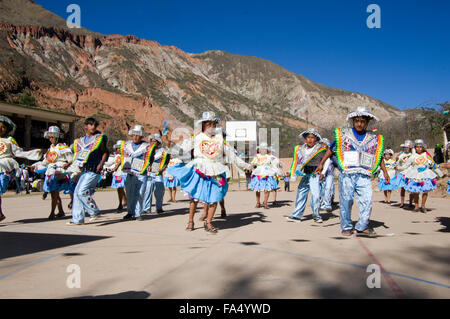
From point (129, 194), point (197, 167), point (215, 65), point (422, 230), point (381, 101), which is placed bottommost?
point (422, 230)

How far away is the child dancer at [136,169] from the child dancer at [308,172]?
330cm

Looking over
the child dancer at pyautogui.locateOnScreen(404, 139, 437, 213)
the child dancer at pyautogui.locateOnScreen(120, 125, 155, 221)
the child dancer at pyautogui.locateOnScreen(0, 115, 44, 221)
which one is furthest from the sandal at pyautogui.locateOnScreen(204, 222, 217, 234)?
the child dancer at pyautogui.locateOnScreen(404, 139, 437, 213)

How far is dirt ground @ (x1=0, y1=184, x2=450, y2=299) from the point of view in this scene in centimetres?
323

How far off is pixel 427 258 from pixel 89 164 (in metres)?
6.17

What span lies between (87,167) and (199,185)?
2477 mm

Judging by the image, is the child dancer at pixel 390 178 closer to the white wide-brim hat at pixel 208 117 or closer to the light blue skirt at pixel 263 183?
the light blue skirt at pixel 263 183

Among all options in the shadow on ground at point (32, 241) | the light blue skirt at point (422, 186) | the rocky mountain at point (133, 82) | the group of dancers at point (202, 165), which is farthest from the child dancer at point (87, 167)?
the rocky mountain at point (133, 82)

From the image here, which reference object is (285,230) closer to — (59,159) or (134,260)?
(134,260)

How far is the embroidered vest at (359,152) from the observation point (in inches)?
240

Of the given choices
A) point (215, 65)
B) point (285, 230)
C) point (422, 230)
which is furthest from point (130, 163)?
point (215, 65)

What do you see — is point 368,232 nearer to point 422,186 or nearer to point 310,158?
point 310,158

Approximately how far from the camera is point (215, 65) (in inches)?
7830

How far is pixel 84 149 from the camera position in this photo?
297 inches

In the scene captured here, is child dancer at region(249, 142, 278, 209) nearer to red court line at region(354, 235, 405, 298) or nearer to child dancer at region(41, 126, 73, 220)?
child dancer at region(41, 126, 73, 220)
